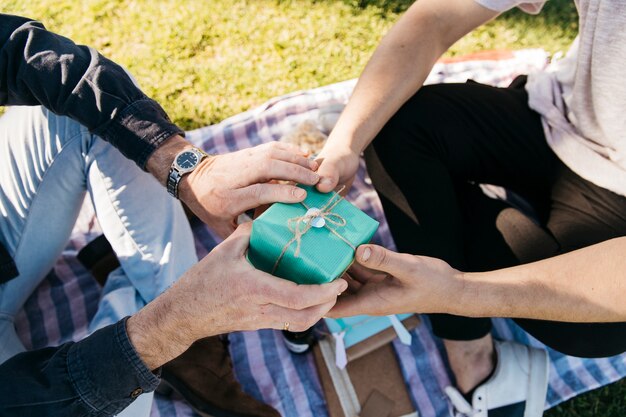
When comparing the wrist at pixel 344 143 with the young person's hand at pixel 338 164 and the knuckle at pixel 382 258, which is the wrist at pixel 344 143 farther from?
the knuckle at pixel 382 258

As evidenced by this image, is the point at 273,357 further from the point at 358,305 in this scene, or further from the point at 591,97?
the point at 591,97

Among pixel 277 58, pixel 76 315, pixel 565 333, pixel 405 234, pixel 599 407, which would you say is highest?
pixel 277 58

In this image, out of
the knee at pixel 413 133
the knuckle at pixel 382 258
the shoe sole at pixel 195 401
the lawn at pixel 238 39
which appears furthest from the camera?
the lawn at pixel 238 39

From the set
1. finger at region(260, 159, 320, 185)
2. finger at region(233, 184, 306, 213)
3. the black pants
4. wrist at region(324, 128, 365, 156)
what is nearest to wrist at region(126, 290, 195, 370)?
finger at region(233, 184, 306, 213)

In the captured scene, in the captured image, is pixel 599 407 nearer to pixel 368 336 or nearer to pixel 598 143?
pixel 368 336

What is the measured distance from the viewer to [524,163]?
6.31 ft

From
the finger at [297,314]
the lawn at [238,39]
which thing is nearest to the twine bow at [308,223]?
the finger at [297,314]

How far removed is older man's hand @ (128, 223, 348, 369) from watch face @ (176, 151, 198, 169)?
1.21 feet

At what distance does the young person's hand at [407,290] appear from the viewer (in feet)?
4.59

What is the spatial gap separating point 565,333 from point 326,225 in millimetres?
1012

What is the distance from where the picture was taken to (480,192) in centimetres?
203

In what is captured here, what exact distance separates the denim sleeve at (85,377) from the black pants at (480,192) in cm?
103

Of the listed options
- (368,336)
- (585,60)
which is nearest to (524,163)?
(585,60)

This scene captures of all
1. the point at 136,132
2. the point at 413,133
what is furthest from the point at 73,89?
the point at 413,133
